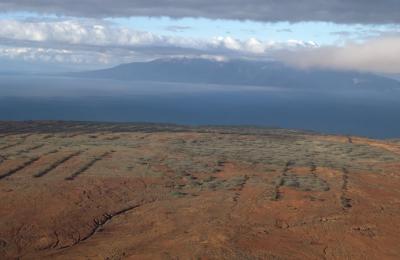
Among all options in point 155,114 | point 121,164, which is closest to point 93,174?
point 121,164

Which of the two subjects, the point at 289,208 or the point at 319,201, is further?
the point at 319,201

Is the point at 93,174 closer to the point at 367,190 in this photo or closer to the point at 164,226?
the point at 164,226

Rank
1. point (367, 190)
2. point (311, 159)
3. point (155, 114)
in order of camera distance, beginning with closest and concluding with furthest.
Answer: point (367, 190), point (311, 159), point (155, 114)

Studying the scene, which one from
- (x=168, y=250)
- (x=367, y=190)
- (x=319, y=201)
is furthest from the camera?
(x=367, y=190)

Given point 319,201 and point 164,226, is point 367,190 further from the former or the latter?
point 164,226

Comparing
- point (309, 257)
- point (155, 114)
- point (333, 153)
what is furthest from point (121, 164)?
point (155, 114)

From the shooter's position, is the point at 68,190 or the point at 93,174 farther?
the point at 93,174
